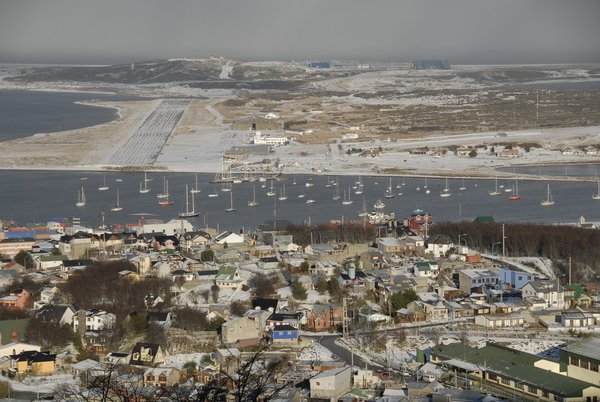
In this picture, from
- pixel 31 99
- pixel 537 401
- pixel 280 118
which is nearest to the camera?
pixel 537 401

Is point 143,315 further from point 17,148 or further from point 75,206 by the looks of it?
point 17,148

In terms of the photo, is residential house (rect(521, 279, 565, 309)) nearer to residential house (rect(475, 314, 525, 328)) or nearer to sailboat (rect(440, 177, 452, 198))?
residential house (rect(475, 314, 525, 328))

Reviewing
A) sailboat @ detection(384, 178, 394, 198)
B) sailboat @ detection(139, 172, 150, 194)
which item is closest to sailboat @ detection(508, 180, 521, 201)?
sailboat @ detection(384, 178, 394, 198)

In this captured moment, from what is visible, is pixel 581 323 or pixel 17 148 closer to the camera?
pixel 581 323

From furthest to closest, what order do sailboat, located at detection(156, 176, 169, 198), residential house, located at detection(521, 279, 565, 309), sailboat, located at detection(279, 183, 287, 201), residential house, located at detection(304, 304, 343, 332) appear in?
sailboat, located at detection(156, 176, 169, 198) → sailboat, located at detection(279, 183, 287, 201) → residential house, located at detection(521, 279, 565, 309) → residential house, located at detection(304, 304, 343, 332)

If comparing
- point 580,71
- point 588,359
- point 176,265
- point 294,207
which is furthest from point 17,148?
point 580,71

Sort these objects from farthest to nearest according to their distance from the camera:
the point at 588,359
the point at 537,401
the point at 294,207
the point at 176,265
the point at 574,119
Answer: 1. the point at 574,119
2. the point at 294,207
3. the point at 176,265
4. the point at 588,359
5. the point at 537,401
